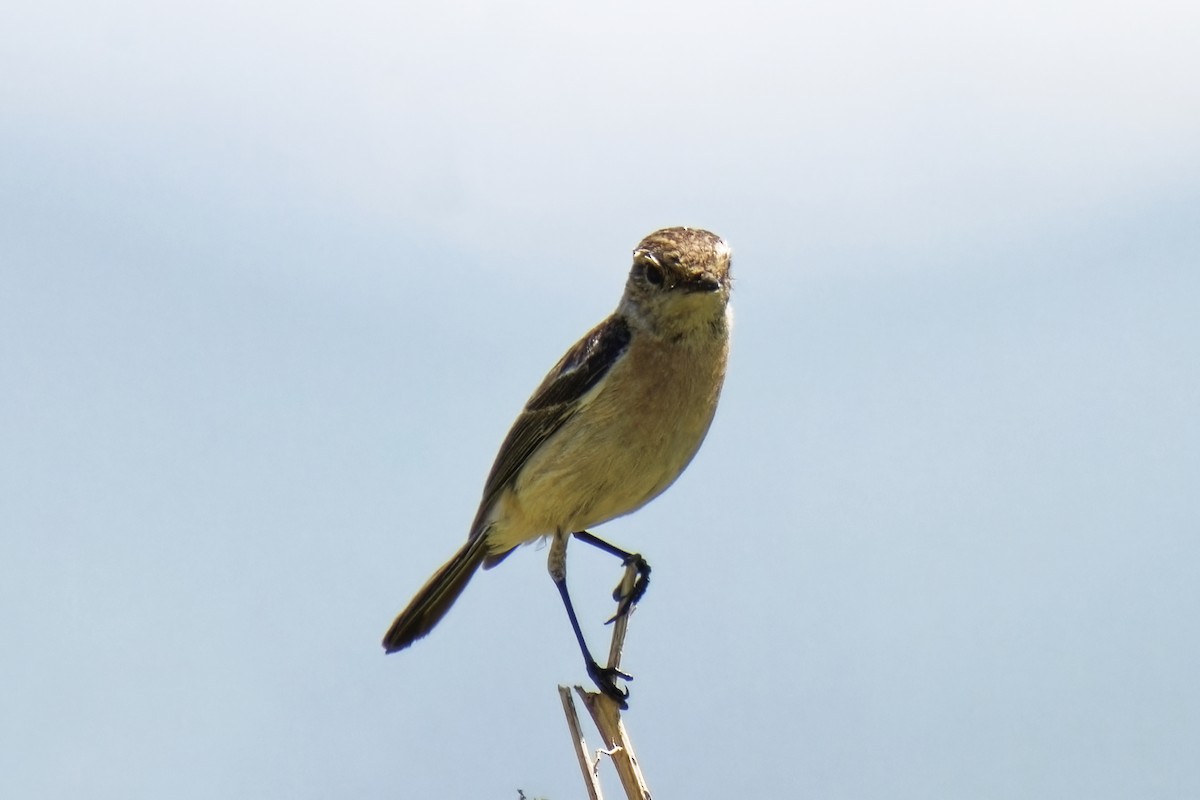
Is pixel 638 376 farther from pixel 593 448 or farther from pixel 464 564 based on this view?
pixel 464 564

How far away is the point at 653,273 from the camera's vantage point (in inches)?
291

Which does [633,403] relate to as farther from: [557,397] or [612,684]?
[612,684]

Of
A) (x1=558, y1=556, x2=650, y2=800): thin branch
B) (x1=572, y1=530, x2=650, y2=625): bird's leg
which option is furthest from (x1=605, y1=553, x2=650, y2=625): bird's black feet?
(x1=558, y1=556, x2=650, y2=800): thin branch

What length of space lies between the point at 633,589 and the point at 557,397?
1.04 m

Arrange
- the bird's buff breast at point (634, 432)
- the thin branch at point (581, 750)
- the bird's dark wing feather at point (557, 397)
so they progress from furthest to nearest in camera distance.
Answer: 1. the bird's dark wing feather at point (557, 397)
2. the bird's buff breast at point (634, 432)
3. the thin branch at point (581, 750)

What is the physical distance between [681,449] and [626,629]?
3.02ft

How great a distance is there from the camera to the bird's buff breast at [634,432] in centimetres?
728

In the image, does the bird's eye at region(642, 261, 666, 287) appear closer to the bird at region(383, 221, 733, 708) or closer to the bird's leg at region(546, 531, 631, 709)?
the bird at region(383, 221, 733, 708)

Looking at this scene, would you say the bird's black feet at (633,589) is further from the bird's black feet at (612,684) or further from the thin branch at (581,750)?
the thin branch at (581,750)

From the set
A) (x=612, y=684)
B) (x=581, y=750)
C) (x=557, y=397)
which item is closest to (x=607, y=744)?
(x=581, y=750)

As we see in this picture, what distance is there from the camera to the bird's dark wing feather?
7.57 m

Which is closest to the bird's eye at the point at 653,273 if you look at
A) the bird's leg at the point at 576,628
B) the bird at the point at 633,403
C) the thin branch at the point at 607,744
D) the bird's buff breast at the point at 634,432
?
the bird at the point at 633,403

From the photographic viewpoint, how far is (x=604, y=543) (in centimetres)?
842

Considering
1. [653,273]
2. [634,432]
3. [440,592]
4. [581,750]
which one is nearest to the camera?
[581,750]
